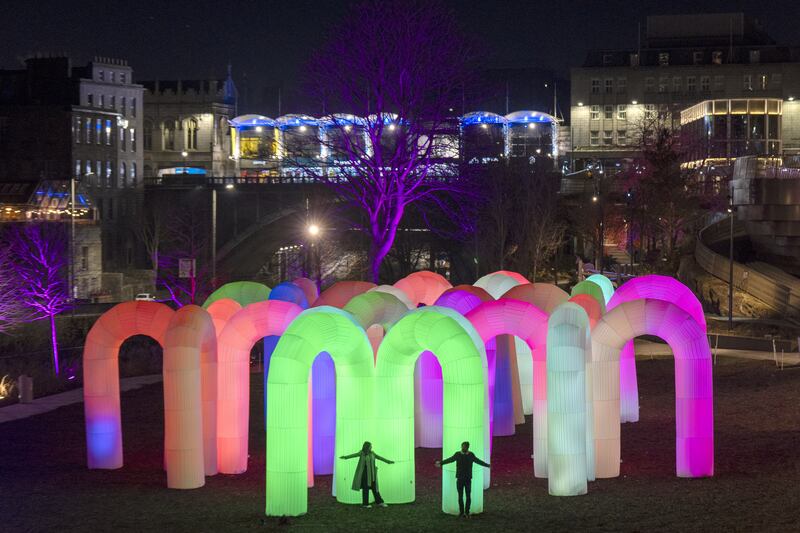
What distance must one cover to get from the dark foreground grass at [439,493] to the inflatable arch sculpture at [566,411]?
430mm

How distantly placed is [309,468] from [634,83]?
101 metres

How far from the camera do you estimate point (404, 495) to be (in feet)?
69.1

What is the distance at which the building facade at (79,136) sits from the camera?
4321 inches

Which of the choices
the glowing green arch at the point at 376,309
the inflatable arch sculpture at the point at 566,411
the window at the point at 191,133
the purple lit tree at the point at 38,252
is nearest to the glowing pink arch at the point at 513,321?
the glowing green arch at the point at 376,309

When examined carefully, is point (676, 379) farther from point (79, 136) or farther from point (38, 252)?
point (79, 136)

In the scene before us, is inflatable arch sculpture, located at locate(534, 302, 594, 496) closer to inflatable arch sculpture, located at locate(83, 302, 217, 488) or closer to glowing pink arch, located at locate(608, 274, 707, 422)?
inflatable arch sculpture, located at locate(83, 302, 217, 488)

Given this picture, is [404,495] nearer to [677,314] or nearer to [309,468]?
[309,468]

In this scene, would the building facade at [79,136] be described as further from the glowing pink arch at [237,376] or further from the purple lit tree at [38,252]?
the glowing pink arch at [237,376]

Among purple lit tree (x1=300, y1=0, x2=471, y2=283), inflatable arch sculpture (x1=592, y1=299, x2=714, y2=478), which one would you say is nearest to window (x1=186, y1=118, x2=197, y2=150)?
purple lit tree (x1=300, y1=0, x2=471, y2=283)

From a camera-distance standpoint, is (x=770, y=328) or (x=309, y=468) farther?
(x=770, y=328)

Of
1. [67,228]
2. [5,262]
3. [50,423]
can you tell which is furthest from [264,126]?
[50,423]

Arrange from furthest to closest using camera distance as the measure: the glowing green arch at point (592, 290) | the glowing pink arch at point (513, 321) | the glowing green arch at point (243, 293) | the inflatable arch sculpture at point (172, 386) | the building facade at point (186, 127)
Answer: the building facade at point (186, 127), the glowing green arch at point (592, 290), the glowing green arch at point (243, 293), the glowing pink arch at point (513, 321), the inflatable arch sculpture at point (172, 386)

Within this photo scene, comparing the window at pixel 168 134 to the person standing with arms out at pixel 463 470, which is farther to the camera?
the window at pixel 168 134

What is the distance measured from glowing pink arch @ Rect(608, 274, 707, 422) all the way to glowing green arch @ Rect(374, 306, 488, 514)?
8559 mm
